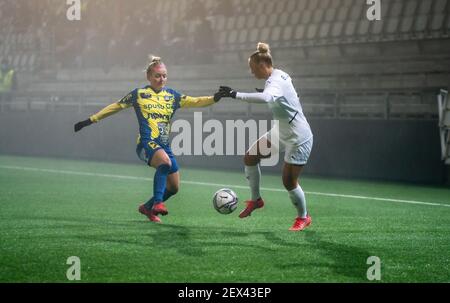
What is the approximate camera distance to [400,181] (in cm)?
1731

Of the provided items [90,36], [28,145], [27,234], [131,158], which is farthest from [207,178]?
[90,36]

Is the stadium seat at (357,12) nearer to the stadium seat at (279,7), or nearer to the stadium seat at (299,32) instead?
the stadium seat at (299,32)

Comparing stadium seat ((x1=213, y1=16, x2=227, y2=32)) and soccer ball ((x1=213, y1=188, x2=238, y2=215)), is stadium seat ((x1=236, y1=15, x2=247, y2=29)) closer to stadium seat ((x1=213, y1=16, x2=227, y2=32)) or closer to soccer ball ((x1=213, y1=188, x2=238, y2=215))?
stadium seat ((x1=213, y1=16, x2=227, y2=32))

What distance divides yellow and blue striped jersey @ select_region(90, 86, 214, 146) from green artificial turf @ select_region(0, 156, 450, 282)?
1.06 metres

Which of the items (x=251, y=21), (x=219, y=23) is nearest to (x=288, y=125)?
(x=251, y=21)

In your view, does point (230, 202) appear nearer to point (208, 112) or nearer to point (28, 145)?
point (208, 112)

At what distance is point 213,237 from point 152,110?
86.3 inches

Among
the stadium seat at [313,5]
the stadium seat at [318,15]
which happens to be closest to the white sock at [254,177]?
the stadium seat at [318,15]

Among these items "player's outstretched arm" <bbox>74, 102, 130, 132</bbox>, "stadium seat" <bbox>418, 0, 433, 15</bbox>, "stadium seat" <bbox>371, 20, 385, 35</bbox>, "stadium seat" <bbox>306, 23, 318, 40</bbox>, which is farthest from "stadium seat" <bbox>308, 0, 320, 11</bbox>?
"player's outstretched arm" <bbox>74, 102, 130, 132</bbox>

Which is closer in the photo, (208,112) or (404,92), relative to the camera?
(404,92)

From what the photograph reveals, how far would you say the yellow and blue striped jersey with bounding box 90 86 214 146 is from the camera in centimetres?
1017

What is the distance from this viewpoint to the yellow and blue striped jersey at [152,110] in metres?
10.2

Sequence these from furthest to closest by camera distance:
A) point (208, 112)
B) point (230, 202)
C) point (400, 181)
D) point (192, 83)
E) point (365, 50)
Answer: point (192, 83), point (365, 50), point (208, 112), point (400, 181), point (230, 202)
